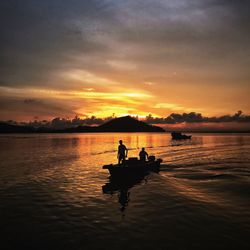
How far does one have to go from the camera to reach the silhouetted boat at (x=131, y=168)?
2556cm

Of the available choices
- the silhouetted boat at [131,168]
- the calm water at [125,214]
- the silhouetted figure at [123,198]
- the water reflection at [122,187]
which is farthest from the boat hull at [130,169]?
the silhouetted figure at [123,198]

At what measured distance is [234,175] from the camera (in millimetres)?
28797

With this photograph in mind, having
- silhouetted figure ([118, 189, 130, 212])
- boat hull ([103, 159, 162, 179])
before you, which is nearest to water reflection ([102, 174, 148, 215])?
silhouetted figure ([118, 189, 130, 212])

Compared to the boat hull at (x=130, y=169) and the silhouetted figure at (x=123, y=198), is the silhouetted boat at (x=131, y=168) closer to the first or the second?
the boat hull at (x=130, y=169)

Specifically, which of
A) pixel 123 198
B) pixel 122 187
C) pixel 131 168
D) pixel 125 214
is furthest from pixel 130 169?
pixel 125 214

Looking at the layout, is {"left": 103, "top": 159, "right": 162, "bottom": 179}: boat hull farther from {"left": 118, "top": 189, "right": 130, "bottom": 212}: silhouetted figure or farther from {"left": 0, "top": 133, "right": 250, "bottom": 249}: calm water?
{"left": 118, "top": 189, "right": 130, "bottom": 212}: silhouetted figure

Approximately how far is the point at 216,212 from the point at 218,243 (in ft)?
14.5

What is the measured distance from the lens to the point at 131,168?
26.5 metres

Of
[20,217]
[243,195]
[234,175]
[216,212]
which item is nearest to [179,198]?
[216,212]

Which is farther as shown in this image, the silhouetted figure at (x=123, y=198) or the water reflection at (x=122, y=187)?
the water reflection at (x=122, y=187)

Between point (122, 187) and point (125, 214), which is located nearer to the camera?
point (125, 214)

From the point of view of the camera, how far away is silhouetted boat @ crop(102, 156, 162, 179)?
83.9 ft

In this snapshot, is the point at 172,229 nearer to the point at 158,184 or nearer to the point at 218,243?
the point at 218,243

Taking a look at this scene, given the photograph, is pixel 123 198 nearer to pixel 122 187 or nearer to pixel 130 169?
pixel 122 187
